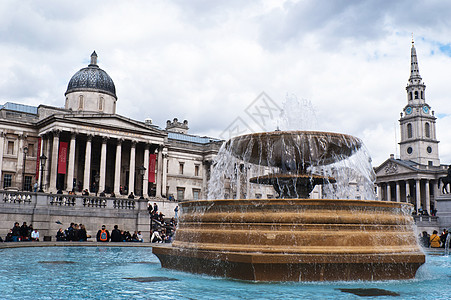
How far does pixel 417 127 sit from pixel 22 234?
8673 centimetres

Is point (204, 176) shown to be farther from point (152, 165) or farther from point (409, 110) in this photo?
point (409, 110)

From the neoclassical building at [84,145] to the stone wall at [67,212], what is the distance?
15.2 meters

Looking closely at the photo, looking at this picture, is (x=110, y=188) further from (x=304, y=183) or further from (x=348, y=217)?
(x=348, y=217)

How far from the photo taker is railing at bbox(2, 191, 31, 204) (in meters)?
23.1

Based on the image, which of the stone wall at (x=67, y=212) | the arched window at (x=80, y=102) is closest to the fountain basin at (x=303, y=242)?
the stone wall at (x=67, y=212)

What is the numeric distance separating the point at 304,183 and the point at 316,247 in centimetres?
377

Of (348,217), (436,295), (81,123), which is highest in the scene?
(81,123)

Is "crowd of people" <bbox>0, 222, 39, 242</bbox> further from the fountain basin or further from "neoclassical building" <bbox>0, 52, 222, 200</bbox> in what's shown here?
"neoclassical building" <bbox>0, 52, 222, 200</bbox>

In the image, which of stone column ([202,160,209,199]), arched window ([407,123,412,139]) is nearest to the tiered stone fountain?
stone column ([202,160,209,199])

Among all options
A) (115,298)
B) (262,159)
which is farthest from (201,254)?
(262,159)

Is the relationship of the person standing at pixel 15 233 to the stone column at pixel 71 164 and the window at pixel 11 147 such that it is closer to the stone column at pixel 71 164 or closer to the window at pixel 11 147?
the stone column at pixel 71 164

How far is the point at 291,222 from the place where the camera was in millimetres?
7785

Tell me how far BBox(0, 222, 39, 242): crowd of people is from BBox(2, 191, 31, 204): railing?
6.58 feet

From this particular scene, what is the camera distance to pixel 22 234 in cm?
2125
